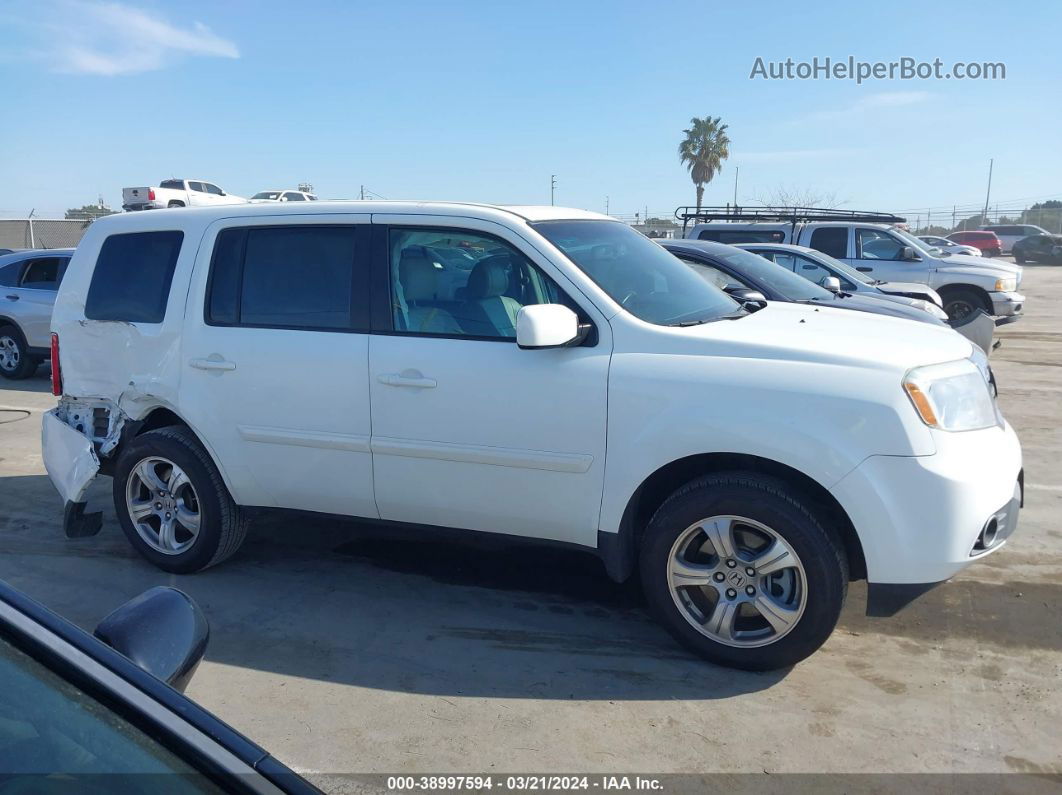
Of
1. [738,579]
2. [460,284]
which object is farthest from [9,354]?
[738,579]

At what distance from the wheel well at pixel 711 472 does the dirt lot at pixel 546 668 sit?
51 centimetres

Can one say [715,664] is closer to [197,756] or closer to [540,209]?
→ [540,209]

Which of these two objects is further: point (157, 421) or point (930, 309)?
point (930, 309)

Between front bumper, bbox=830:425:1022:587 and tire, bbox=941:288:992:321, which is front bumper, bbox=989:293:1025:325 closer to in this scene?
tire, bbox=941:288:992:321

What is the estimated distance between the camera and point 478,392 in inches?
157

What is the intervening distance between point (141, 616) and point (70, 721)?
0.36 meters

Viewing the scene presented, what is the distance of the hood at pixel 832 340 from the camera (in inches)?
141

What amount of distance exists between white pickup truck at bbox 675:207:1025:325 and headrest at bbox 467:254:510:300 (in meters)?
10.2

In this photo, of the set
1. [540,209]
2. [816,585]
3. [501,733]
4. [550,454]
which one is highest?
[540,209]

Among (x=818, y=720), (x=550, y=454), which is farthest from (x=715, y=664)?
(x=550, y=454)

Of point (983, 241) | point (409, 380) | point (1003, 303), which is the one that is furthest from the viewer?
point (983, 241)

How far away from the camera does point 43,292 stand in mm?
11727

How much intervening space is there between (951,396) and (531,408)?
1.76 meters

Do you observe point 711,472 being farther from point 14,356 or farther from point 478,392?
point 14,356
